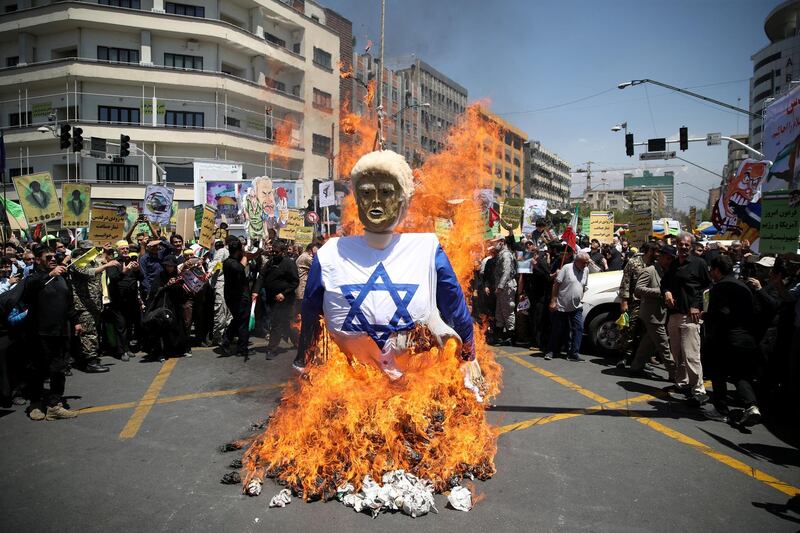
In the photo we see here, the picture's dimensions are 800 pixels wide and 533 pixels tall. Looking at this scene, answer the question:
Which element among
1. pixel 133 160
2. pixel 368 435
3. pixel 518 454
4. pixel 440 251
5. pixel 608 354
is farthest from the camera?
pixel 133 160

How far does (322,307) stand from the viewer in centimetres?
421

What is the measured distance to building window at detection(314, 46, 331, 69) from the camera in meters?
37.8

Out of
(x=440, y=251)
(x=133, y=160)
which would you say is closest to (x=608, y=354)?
(x=440, y=251)

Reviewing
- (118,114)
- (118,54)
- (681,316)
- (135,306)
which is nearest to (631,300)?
(681,316)

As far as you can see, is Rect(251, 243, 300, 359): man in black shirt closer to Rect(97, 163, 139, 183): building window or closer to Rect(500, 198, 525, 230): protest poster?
Rect(500, 198, 525, 230): protest poster

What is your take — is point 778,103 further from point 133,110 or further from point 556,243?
point 133,110

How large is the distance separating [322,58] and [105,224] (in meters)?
31.9

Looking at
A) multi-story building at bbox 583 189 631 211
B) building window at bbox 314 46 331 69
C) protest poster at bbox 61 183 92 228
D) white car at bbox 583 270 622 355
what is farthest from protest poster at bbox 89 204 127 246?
multi-story building at bbox 583 189 631 211

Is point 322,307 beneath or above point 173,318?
above

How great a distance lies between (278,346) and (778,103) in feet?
30.8

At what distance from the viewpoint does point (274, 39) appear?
36.8 m

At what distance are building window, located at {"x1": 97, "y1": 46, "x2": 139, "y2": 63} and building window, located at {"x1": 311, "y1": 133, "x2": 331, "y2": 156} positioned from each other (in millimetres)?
12780

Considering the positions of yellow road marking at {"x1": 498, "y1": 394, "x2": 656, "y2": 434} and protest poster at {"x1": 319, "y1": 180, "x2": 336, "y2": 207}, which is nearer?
yellow road marking at {"x1": 498, "y1": 394, "x2": 656, "y2": 434}

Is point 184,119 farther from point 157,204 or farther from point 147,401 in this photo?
point 147,401
